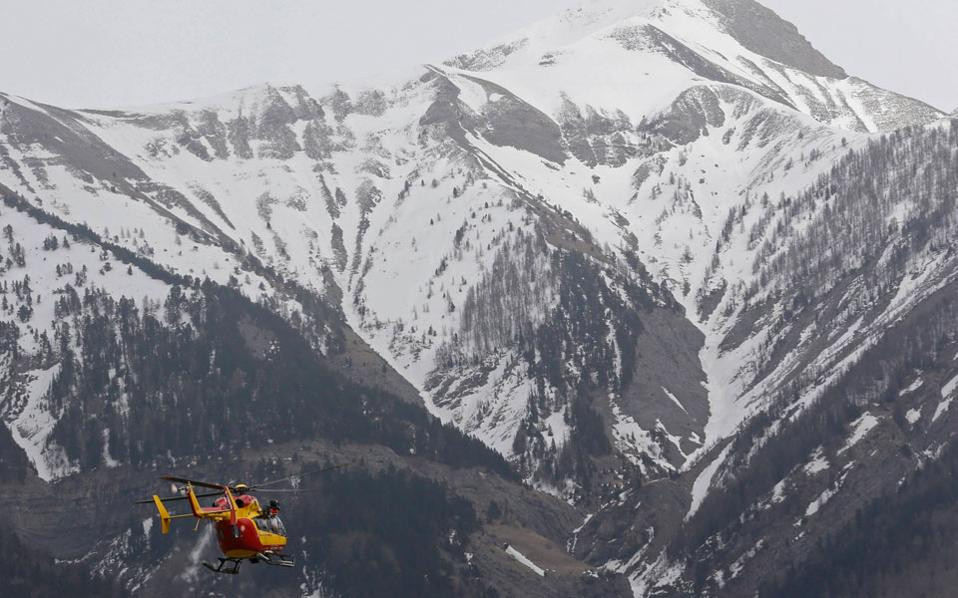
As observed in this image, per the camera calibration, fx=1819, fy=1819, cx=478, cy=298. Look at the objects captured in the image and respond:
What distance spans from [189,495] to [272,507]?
681 cm

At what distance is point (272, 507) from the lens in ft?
464

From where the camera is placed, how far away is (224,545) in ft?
456

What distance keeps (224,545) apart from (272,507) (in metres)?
5.00

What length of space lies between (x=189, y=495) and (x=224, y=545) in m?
4.67

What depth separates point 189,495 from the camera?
13850 cm
